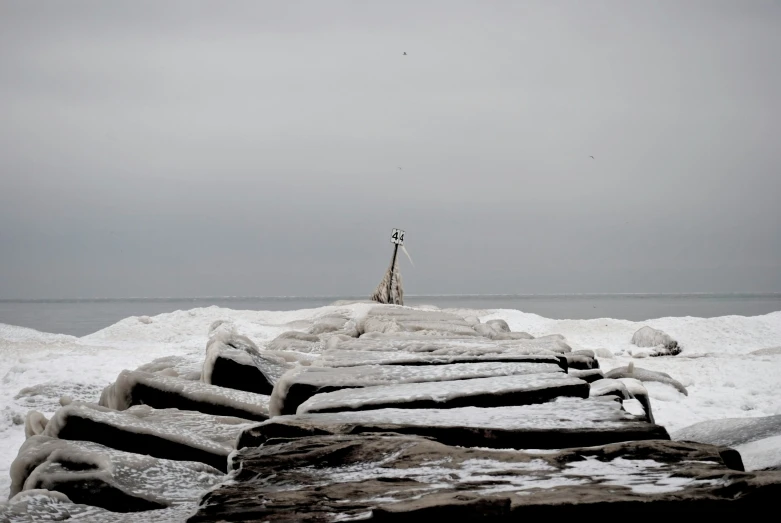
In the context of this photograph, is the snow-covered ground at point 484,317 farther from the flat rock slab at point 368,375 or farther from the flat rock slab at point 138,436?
the flat rock slab at point 368,375

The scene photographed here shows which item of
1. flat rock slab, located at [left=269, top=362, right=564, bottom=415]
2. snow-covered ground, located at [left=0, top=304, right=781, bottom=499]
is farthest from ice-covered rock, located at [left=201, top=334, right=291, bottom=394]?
snow-covered ground, located at [left=0, top=304, right=781, bottom=499]

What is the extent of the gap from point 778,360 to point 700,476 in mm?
8389

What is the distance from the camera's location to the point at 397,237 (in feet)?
40.4

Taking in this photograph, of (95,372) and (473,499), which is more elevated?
(473,499)

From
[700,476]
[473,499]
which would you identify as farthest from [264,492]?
[700,476]

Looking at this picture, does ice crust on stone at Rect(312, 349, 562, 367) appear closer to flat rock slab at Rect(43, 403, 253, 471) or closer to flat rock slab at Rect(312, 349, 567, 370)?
flat rock slab at Rect(312, 349, 567, 370)

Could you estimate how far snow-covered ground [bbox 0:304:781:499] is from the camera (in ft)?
19.2

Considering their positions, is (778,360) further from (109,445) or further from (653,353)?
(109,445)

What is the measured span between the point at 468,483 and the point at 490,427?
55 cm

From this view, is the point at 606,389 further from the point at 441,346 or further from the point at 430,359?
the point at 441,346

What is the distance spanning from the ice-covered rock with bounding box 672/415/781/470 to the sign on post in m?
8.16

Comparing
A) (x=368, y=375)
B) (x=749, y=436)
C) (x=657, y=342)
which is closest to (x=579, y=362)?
(x=749, y=436)

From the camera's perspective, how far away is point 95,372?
6988 mm

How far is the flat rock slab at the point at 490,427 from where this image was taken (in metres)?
2.16
